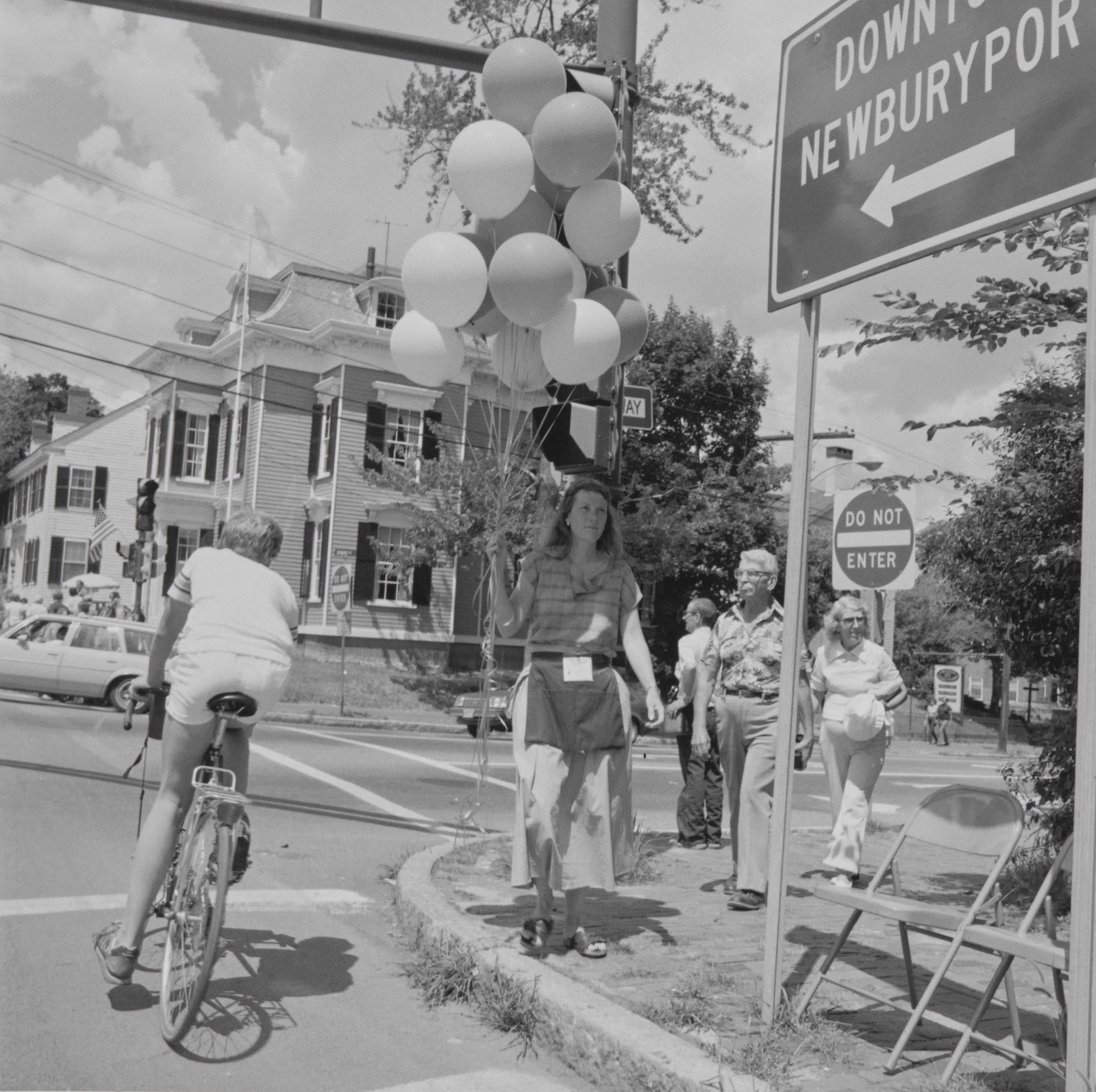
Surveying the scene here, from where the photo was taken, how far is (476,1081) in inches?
151

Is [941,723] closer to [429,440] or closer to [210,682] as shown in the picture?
[429,440]

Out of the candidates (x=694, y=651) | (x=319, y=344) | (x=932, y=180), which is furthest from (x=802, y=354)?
(x=319, y=344)

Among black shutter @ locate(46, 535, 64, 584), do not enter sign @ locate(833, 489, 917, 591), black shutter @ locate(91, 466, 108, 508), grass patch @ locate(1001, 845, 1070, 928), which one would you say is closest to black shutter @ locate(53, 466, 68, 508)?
black shutter @ locate(91, 466, 108, 508)

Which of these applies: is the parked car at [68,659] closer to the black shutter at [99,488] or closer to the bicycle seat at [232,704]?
the bicycle seat at [232,704]

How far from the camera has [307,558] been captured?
33.8m

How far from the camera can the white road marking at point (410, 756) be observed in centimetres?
1330

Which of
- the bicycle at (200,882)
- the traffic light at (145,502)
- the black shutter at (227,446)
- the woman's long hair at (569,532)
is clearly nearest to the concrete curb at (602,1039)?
the bicycle at (200,882)

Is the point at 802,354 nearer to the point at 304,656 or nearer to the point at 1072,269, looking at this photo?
the point at 1072,269

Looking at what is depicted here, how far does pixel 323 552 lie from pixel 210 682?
29223 mm

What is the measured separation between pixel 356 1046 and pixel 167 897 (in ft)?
3.09

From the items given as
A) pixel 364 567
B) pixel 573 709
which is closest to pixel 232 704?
pixel 573 709

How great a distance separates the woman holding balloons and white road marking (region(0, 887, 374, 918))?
4.97ft

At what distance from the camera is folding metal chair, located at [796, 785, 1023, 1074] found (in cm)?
381

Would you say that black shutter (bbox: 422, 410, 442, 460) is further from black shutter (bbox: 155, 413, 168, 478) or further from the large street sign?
the large street sign
